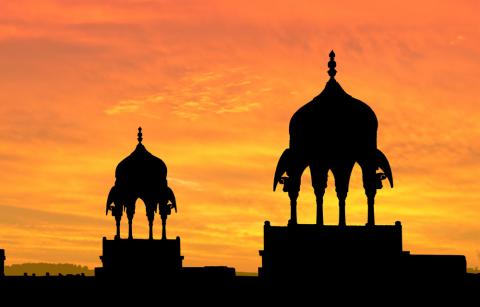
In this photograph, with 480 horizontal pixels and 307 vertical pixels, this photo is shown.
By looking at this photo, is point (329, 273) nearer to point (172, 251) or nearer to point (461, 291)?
point (461, 291)

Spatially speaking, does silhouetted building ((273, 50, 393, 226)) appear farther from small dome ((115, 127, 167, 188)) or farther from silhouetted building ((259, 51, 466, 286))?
small dome ((115, 127, 167, 188))

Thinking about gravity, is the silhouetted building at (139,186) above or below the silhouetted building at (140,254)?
above

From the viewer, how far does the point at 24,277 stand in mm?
53938

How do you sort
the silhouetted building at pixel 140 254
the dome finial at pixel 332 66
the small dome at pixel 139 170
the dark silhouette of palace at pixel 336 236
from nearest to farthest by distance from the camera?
1. the dark silhouette of palace at pixel 336 236
2. the dome finial at pixel 332 66
3. the silhouetted building at pixel 140 254
4. the small dome at pixel 139 170

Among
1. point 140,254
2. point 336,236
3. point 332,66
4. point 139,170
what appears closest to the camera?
point 336,236

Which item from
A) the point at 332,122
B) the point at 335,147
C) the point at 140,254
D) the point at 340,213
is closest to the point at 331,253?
the point at 340,213

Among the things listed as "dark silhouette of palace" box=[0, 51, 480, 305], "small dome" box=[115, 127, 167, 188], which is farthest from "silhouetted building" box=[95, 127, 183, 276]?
"dark silhouette of palace" box=[0, 51, 480, 305]

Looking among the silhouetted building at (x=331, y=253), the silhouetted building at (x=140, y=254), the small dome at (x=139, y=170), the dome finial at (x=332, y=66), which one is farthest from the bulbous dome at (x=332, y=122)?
the small dome at (x=139, y=170)

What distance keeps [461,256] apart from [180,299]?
10.4 meters

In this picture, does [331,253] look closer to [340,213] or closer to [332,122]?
[340,213]

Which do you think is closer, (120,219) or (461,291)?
(461,291)

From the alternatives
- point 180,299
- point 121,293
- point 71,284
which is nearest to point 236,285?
point 180,299

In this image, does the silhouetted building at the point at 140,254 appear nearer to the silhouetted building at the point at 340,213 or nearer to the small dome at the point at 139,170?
the small dome at the point at 139,170

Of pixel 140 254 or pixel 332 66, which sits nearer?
pixel 332 66
